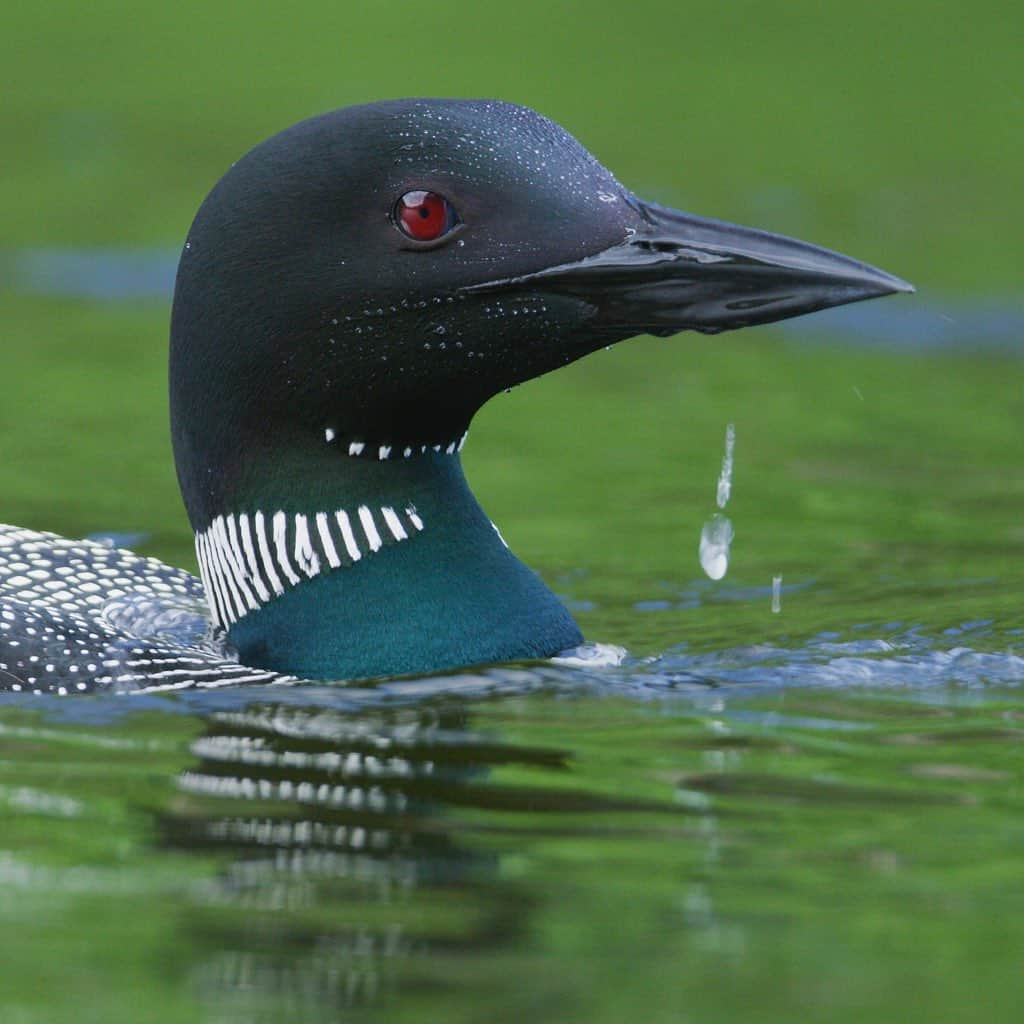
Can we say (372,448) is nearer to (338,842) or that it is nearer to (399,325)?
(399,325)

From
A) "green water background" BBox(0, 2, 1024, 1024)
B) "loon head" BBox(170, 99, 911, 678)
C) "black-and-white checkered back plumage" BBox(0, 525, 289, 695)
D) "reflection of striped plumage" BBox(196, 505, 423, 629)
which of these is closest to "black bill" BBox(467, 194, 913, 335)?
"loon head" BBox(170, 99, 911, 678)

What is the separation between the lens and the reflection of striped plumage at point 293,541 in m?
5.43

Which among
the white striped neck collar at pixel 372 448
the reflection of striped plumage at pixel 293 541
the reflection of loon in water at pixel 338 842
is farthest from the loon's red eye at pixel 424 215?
the reflection of loon in water at pixel 338 842

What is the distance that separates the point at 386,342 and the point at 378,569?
50cm

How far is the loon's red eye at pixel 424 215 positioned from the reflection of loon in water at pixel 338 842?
37.7 inches

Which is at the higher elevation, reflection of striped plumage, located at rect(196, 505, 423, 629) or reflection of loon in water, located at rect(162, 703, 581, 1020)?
reflection of striped plumage, located at rect(196, 505, 423, 629)

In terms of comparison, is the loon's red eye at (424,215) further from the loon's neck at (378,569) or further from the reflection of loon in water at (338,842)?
the reflection of loon in water at (338,842)

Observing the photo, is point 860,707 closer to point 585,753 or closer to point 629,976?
point 585,753

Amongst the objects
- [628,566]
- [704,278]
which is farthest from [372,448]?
[628,566]

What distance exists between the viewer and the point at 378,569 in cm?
543

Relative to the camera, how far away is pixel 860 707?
538 centimetres

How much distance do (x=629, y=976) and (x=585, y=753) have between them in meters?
1.31

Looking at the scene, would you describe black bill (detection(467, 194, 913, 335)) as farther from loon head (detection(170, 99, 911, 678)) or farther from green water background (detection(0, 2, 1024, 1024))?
green water background (detection(0, 2, 1024, 1024))

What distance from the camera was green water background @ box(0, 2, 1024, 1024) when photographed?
12.2 feet
